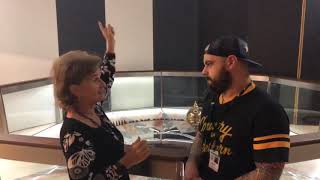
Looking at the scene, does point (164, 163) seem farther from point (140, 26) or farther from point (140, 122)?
point (140, 26)

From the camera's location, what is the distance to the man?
1.25 metres

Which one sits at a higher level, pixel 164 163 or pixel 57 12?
pixel 57 12

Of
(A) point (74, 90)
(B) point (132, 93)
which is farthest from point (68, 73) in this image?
(B) point (132, 93)

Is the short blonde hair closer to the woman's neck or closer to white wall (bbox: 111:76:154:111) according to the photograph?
the woman's neck

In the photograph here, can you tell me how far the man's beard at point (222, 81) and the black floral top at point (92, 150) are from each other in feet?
1.43

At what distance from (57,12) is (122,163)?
14.8 feet

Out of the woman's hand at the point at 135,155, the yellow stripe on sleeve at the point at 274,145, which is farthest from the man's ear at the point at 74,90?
the yellow stripe on sleeve at the point at 274,145

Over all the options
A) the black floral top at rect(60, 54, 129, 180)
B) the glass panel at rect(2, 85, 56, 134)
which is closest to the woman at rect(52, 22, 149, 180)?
the black floral top at rect(60, 54, 129, 180)

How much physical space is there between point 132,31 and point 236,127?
14.3ft

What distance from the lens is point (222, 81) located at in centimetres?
142

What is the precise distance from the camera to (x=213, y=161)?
1442 mm

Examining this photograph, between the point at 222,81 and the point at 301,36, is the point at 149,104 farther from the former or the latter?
the point at 222,81

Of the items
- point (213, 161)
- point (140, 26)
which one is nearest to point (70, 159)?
point (213, 161)

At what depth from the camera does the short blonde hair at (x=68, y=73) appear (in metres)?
1.30
